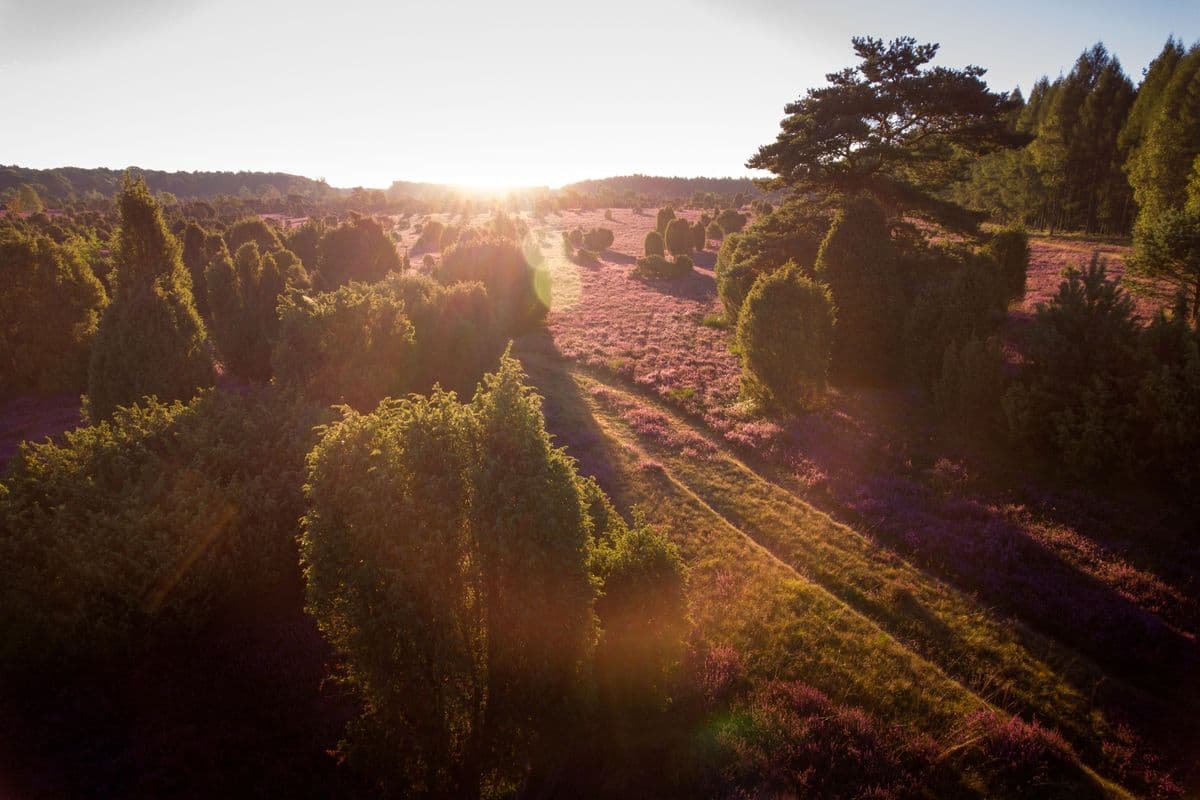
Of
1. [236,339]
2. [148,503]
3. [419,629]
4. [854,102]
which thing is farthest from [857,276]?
[236,339]

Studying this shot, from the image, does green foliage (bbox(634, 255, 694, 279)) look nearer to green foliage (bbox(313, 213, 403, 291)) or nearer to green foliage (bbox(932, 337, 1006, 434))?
green foliage (bbox(313, 213, 403, 291))

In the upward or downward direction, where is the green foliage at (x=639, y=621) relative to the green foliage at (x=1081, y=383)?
downward

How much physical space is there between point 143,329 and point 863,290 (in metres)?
29.3

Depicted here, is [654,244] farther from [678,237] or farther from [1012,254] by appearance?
[1012,254]

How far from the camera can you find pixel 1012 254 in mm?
32156

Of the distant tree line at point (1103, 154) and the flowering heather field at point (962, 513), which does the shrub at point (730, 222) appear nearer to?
the distant tree line at point (1103, 154)

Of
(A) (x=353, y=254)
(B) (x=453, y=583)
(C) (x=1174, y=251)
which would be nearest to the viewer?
(B) (x=453, y=583)

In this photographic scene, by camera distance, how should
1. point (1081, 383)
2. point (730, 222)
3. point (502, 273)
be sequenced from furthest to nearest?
point (730, 222), point (502, 273), point (1081, 383)

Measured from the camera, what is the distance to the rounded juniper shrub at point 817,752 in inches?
328

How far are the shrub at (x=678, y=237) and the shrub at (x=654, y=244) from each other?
1085 mm

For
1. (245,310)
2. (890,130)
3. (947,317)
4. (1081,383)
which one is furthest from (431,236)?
(1081,383)

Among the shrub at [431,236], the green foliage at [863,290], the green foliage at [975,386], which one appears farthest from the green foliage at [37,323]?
the shrub at [431,236]

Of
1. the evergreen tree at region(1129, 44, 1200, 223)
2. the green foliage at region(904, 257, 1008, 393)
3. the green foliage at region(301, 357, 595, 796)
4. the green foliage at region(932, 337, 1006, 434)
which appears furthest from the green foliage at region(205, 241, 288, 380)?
the evergreen tree at region(1129, 44, 1200, 223)

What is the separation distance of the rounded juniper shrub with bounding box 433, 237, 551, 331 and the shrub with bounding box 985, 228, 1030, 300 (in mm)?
29827
